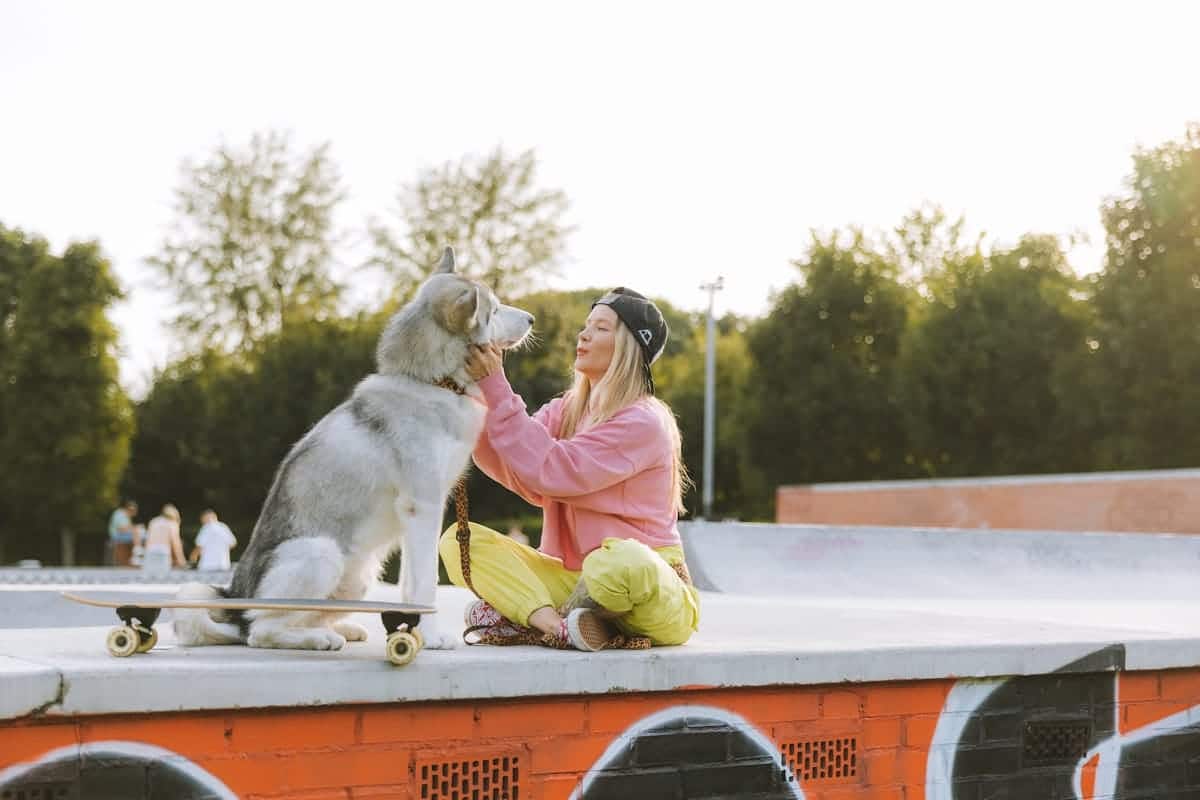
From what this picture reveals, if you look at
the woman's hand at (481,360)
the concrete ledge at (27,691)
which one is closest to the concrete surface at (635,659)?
the concrete ledge at (27,691)

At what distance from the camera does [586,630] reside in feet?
17.2

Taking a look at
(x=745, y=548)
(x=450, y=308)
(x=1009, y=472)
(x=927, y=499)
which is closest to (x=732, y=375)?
(x=1009, y=472)

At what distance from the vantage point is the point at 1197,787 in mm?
6738

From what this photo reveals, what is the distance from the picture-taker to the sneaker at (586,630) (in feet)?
17.2

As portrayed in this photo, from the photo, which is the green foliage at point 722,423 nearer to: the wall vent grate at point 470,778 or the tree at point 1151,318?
the tree at point 1151,318

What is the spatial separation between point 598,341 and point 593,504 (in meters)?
0.72

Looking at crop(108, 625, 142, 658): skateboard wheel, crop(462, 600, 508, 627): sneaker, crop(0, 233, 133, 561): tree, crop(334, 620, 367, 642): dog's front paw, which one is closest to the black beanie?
crop(462, 600, 508, 627): sneaker

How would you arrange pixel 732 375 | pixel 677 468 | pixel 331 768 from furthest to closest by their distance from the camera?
pixel 732 375
pixel 677 468
pixel 331 768

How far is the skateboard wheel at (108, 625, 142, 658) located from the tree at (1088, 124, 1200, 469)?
114 ft

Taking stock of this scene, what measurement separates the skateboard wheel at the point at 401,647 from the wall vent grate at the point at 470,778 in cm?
40

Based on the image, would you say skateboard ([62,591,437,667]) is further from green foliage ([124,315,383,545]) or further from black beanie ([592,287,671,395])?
green foliage ([124,315,383,545])

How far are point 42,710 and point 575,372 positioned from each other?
9.59 ft

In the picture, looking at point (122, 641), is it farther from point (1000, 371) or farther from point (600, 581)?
point (1000, 371)

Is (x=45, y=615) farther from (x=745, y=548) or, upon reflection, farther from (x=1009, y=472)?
(x=1009, y=472)
